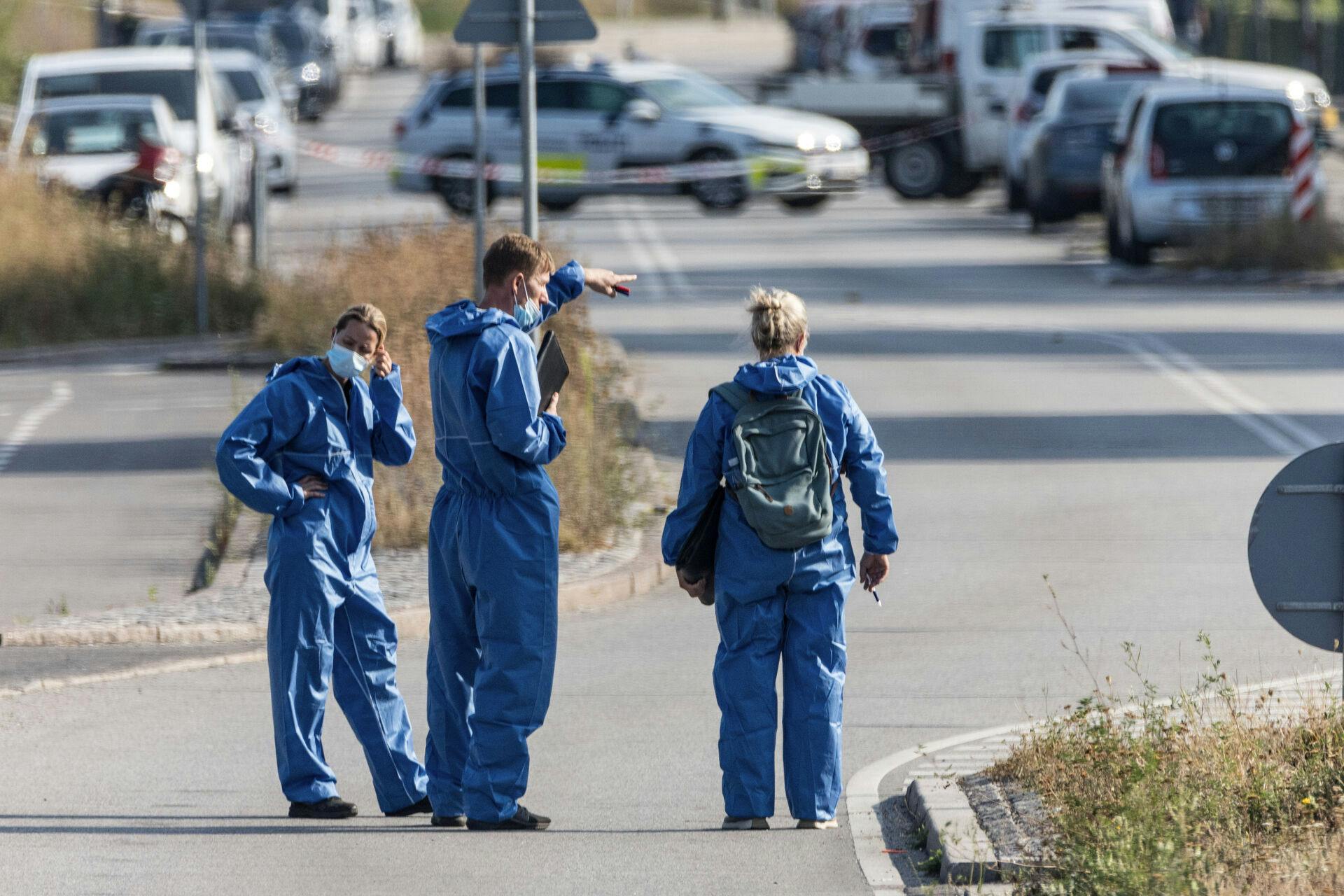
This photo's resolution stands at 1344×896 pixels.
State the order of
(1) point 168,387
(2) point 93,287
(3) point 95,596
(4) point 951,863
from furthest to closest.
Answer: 1. (2) point 93,287
2. (1) point 168,387
3. (3) point 95,596
4. (4) point 951,863

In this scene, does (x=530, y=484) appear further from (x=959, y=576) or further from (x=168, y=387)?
(x=168, y=387)

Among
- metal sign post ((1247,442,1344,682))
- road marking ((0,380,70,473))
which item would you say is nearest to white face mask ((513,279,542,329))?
metal sign post ((1247,442,1344,682))

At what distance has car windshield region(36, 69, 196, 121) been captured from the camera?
90.5 feet

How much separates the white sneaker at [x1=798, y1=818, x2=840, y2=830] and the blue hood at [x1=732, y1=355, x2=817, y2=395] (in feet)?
4.03

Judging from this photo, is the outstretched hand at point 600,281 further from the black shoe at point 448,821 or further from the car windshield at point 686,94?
the car windshield at point 686,94

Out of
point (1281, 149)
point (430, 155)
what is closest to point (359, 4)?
point (430, 155)

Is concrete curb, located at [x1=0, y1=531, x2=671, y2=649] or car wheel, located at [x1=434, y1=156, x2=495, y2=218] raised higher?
concrete curb, located at [x1=0, y1=531, x2=671, y2=649]

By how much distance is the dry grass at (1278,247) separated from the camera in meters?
23.5

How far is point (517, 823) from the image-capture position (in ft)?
21.9

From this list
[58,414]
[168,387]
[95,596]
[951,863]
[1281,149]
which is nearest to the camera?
[951,863]

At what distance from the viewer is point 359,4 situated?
61.9 meters

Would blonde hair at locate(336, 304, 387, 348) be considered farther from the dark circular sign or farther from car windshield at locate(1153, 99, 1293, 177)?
car windshield at locate(1153, 99, 1293, 177)

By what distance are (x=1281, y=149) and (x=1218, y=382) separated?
7.72m

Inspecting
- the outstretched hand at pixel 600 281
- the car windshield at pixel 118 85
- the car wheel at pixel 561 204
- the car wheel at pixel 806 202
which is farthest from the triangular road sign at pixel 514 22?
the car wheel at pixel 806 202
